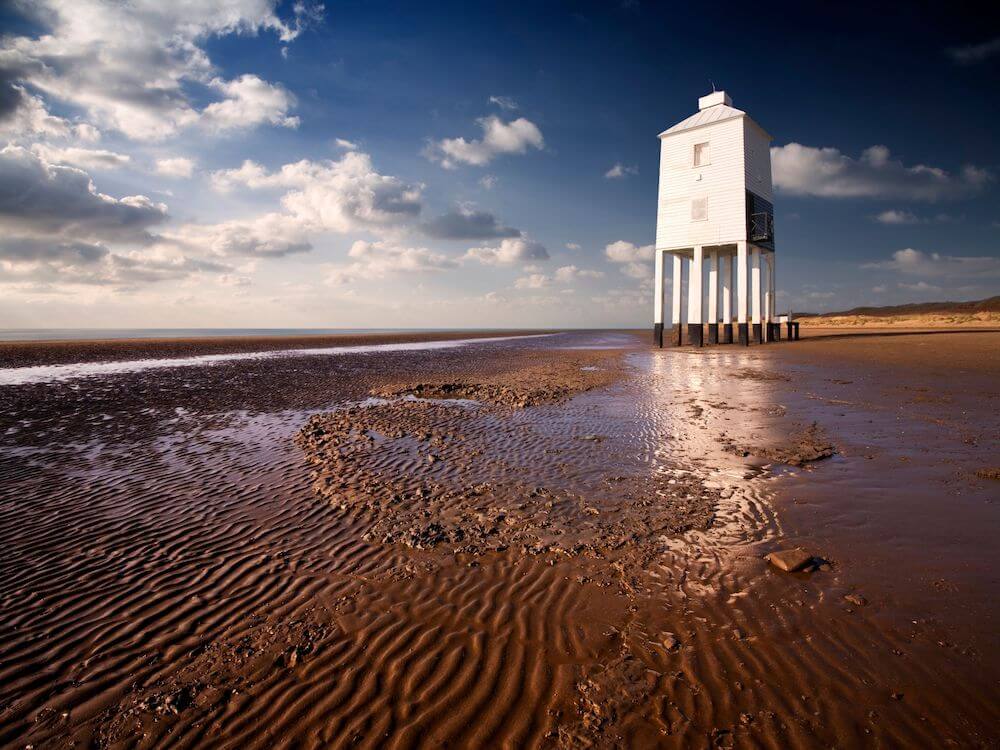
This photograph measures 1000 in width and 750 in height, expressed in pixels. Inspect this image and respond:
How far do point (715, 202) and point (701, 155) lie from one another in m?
3.81

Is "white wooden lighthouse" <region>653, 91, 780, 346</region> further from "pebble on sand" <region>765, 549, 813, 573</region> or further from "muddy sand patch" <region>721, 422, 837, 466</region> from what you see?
"pebble on sand" <region>765, 549, 813, 573</region>

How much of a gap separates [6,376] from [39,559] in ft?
98.1

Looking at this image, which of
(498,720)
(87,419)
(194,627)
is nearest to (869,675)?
(498,720)

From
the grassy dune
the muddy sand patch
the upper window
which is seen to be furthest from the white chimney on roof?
the grassy dune

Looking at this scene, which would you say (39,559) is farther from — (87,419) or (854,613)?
(87,419)

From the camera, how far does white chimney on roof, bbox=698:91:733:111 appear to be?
33.1 meters

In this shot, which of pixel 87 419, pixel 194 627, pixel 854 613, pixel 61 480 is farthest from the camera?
pixel 87 419

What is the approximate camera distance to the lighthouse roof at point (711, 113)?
100 feet

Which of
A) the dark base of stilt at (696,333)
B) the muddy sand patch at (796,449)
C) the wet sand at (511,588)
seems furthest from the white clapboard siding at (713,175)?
the muddy sand patch at (796,449)

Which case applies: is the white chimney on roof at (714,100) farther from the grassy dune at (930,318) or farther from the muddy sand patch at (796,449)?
the grassy dune at (930,318)

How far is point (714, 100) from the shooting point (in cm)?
3331

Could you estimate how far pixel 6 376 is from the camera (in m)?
25.1

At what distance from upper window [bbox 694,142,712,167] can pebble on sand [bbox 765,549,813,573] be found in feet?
111

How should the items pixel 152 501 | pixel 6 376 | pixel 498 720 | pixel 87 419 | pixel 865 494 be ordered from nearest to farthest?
1. pixel 498 720
2. pixel 865 494
3. pixel 152 501
4. pixel 87 419
5. pixel 6 376
